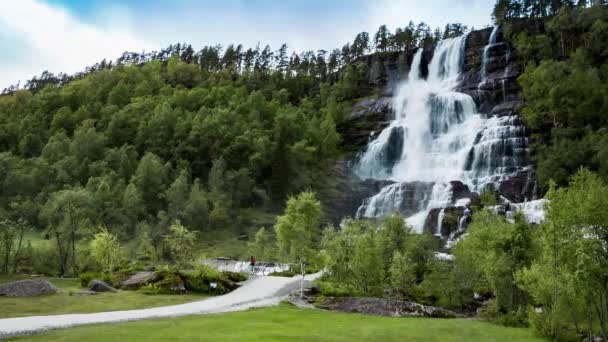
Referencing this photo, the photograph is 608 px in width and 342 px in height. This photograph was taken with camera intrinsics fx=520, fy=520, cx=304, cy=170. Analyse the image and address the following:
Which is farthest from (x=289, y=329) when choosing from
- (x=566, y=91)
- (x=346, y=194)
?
(x=566, y=91)

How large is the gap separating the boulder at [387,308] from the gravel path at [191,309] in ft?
13.9

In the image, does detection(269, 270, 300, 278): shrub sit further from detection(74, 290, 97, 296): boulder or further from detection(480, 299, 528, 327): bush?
detection(480, 299, 528, 327): bush

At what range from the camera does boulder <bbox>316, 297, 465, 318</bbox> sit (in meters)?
30.4

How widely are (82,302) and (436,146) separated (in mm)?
70847

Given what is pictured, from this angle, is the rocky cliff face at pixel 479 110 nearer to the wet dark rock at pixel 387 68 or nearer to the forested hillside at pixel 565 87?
the wet dark rock at pixel 387 68

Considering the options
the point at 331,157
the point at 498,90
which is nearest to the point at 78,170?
the point at 331,157

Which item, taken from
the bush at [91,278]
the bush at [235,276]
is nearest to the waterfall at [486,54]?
the bush at [235,276]

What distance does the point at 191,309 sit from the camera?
2898 centimetres

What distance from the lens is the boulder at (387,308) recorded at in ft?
99.8

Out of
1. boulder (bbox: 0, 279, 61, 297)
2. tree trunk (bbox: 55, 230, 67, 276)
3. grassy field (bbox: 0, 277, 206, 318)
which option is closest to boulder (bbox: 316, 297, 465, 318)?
grassy field (bbox: 0, 277, 206, 318)

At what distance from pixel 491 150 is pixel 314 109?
4972 centimetres

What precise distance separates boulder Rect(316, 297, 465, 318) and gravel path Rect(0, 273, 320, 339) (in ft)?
13.9

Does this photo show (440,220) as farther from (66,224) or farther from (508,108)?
(66,224)

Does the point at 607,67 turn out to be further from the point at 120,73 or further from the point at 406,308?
the point at 120,73
